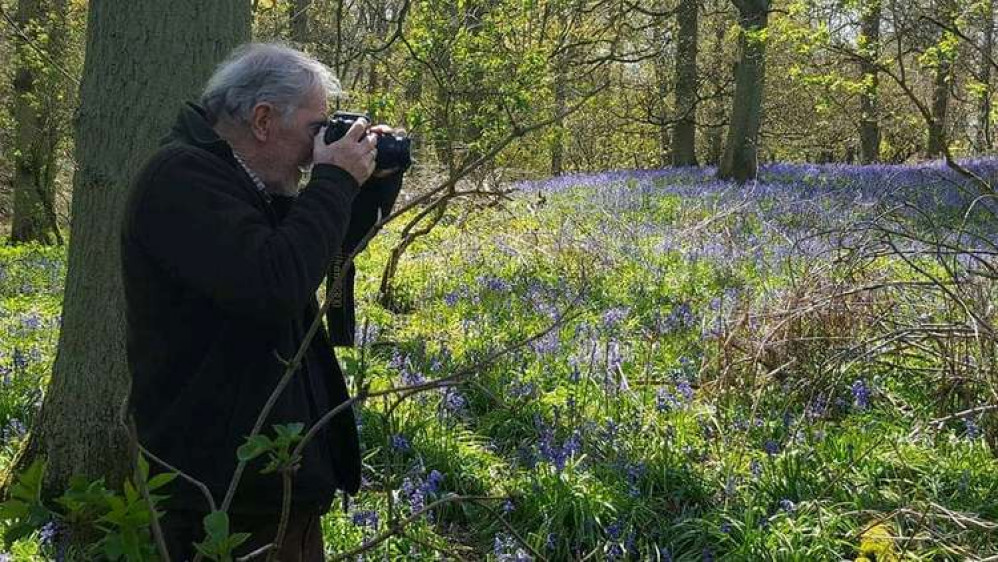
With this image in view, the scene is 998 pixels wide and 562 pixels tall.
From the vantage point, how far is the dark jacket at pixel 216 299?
1795 millimetres

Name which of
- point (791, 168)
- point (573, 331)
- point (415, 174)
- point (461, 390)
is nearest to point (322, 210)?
point (461, 390)

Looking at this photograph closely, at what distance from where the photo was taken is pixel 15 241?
1510cm

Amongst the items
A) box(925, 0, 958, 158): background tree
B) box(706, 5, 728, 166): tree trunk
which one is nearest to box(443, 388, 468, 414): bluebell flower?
box(925, 0, 958, 158): background tree

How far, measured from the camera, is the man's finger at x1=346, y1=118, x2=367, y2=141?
2033 mm

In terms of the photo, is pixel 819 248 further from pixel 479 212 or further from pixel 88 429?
pixel 88 429

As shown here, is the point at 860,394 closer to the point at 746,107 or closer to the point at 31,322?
the point at 31,322

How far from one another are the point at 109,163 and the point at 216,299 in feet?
5.64

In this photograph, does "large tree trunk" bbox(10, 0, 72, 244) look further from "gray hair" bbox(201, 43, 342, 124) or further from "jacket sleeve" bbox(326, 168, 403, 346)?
"gray hair" bbox(201, 43, 342, 124)

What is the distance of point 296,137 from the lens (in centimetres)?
208

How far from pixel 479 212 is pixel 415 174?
0.87 meters

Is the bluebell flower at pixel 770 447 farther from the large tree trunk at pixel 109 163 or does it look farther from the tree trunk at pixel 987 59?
the large tree trunk at pixel 109 163

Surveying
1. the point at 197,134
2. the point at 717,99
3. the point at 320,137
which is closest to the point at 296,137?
the point at 320,137

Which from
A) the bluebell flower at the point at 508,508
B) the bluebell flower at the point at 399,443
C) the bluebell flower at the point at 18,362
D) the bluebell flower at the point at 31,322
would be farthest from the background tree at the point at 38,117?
the bluebell flower at the point at 508,508

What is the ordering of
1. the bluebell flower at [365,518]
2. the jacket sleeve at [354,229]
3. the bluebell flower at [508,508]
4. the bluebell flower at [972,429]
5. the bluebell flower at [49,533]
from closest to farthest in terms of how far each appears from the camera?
the jacket sleeve at [354,229] → the bluebell flower at [49,533] → the bluebell flower at [365,518] → the bluebell flower at [508,508] → the bluebell flower at [972,429]
